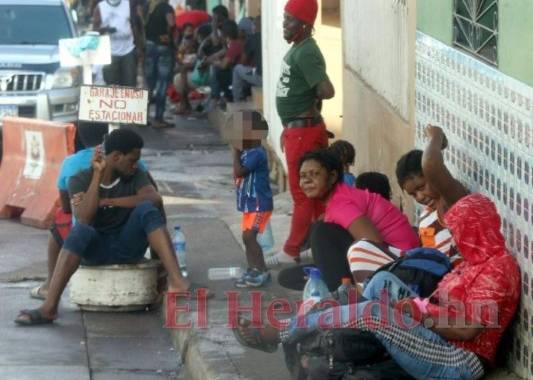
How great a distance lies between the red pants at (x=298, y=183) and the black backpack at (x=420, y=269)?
10.1ft

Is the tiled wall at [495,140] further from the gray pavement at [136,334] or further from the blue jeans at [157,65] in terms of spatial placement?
the blue jeans at [157,65]

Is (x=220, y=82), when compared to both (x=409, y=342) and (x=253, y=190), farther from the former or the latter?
(x=409, y=342)

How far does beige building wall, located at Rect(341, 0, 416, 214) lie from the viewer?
9617 millimetres

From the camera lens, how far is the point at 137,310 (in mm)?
9461

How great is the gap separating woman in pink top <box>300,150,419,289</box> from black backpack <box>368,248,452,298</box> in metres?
0.49

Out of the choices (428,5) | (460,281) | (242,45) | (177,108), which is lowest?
(177,108)

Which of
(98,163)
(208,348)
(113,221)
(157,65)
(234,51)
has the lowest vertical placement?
(157,65)

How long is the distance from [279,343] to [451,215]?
3.51ft

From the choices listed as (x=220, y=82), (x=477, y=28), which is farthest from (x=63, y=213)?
(x=220, y=82)

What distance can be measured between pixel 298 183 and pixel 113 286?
1579 mm

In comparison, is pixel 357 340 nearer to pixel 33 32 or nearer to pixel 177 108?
pixel 33 32

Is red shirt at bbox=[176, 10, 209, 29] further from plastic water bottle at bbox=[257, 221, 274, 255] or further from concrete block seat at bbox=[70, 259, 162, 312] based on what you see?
concrete block seat at bbox=[70, 259, 162, 312]

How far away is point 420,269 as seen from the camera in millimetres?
6879

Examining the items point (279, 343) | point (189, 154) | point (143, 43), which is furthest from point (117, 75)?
point (279, 343)
